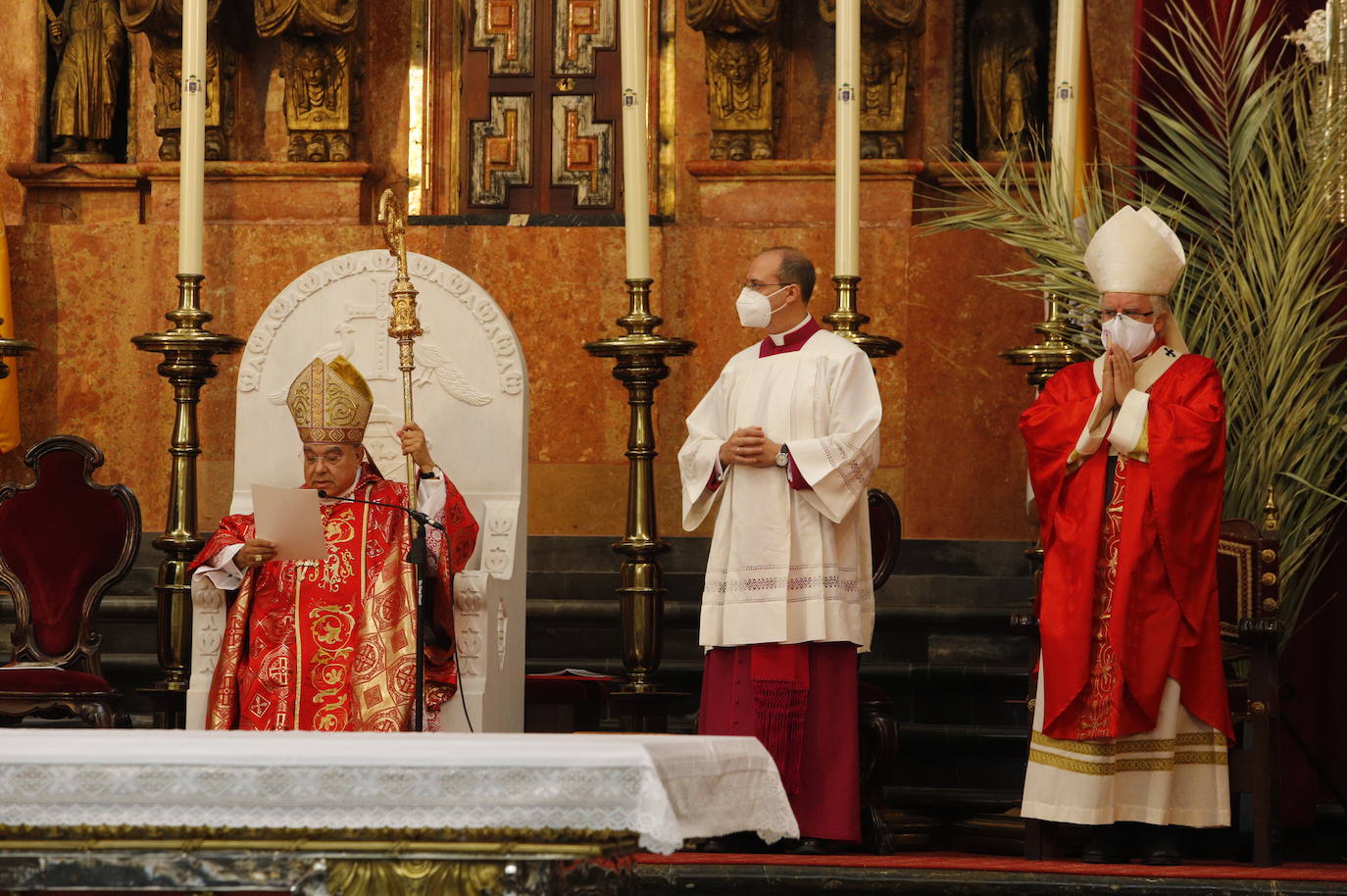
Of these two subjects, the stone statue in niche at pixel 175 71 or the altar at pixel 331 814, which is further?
the stone statue in niche at pixel 175 71

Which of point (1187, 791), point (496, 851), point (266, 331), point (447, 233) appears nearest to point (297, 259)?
point (447, 233)

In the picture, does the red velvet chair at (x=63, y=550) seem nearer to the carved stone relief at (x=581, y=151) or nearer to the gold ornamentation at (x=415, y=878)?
Result: the carved stone relief at (x=581, y=151)

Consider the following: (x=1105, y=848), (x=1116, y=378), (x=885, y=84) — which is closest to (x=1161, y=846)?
(x=1105, y=848)

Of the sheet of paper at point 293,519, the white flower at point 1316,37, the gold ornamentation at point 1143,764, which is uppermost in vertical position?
the white flower at point 1316,37

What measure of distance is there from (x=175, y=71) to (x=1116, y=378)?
13.8ft

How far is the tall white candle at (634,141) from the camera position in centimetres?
622

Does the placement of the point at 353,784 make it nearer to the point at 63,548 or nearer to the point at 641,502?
the point at 641,502

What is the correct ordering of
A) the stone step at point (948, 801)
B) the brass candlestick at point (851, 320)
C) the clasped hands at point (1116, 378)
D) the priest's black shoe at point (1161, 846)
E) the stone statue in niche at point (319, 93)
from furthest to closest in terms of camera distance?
the stone statue in niche at point (319, 93)
the stone step at point (948, 801)
the brass candlestick at point (851, 320)
the clasped hands at point (1116, 378)
the priest's black shoe at point (1161, 846)

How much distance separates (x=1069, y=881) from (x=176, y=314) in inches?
121

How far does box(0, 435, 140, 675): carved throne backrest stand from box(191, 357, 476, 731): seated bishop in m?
0.84

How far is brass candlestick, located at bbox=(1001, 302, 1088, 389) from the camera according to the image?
6.18 m

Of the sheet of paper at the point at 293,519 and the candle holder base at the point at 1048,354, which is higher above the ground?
the candle holder base at the point at 1048,354

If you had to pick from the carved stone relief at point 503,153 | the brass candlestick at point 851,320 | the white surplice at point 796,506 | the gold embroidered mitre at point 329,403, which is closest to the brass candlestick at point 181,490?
the gold embroidered mitre at point 329,403

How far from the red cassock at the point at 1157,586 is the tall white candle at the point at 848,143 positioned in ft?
3.53
